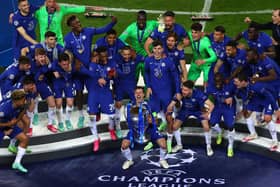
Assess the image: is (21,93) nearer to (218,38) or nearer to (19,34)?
(19,34)

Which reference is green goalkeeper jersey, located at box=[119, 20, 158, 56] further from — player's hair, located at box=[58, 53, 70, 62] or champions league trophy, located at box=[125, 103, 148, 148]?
champions league trophy, located at box=[125, 103, 148, 148]

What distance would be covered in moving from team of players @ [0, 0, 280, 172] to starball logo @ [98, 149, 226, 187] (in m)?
0.22

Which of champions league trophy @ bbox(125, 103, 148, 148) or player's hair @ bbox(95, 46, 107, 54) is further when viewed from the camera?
player's hair @ bbox(95, 46, 107, 54)

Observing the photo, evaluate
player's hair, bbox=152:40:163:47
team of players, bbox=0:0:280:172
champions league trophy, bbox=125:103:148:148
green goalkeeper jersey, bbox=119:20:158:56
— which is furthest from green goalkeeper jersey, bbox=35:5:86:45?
champions league trophy, bbox=125:103:148:148

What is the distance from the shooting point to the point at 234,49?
10.7 meters

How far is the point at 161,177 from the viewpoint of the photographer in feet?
33.1

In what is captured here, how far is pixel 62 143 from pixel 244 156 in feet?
10.9

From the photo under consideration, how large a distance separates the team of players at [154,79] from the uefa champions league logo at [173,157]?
15 cm

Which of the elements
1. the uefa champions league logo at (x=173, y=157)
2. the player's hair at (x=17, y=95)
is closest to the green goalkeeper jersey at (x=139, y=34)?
the uefa champions league logo at (x=173, y=157)

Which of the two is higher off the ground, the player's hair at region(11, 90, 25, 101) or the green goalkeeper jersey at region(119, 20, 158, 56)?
the green goalkeeper jersey at region(119, 20, 158, 56)

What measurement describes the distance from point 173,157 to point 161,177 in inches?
31.0

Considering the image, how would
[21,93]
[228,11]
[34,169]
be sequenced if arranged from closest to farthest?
[21,93] < [34,169] < [228,11]

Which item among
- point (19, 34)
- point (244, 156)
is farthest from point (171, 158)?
point (19, 34)

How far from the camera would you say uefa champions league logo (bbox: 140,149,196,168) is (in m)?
10.6
